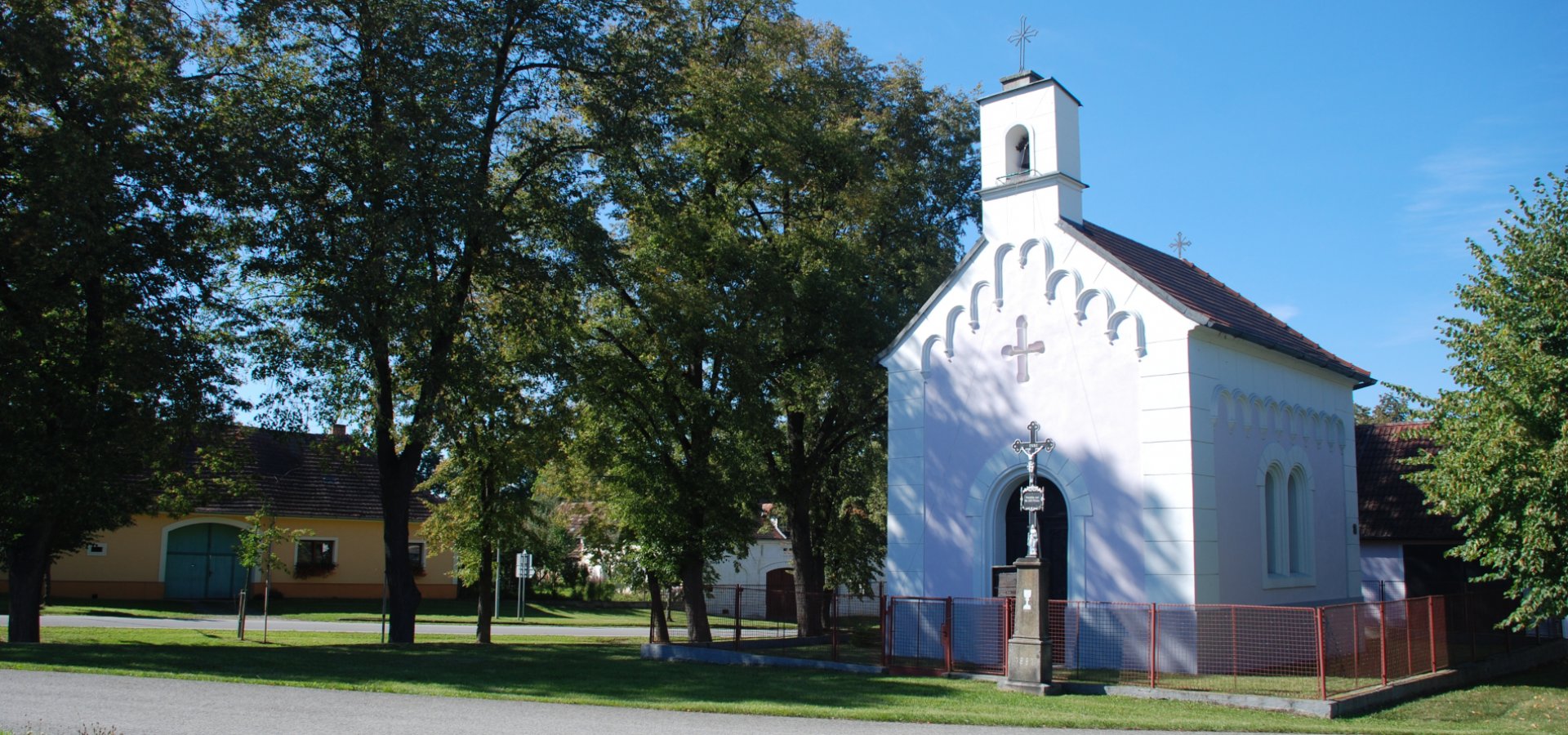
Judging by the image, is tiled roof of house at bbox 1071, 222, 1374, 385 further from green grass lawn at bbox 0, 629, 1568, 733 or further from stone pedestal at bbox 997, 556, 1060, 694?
green grass lawn at bbox 0, 629, 1568, 733

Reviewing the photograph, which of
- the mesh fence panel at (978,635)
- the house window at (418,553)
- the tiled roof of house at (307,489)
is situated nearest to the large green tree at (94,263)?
the mesh fence panel at (978,635)

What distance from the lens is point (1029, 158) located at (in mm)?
20203

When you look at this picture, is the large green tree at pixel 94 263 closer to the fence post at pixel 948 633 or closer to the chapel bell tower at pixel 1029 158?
the fence post at pixel 948 633

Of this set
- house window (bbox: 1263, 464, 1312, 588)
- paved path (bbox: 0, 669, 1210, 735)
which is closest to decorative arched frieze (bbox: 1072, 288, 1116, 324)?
house window (bbox: 1263, 464, 1312, 588)

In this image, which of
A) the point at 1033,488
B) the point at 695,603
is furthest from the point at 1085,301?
the point at 695,603

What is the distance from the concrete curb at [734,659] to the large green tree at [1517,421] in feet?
31.1

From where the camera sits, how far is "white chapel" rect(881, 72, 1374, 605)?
17.4m

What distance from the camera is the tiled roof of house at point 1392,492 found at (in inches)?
933

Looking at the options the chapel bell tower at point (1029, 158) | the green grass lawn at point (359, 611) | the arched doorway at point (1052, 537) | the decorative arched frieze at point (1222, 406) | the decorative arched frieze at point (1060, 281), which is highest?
the chapel bell tower at point (1029, 158)

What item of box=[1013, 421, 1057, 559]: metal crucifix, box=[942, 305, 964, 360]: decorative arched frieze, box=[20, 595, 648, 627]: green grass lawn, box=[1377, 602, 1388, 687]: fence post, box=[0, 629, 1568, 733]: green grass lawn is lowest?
box=[20, 595, 648, 627]: green grass lawn

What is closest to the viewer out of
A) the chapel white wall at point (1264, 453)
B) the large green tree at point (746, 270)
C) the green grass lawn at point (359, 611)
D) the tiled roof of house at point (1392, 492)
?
the chapel white wall at point (1264, 453)

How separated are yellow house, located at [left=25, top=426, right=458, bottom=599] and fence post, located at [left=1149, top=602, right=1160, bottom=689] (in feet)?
81.3

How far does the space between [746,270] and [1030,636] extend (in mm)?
10916

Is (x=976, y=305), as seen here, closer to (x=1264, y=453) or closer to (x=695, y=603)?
(x=1264, y=453)
